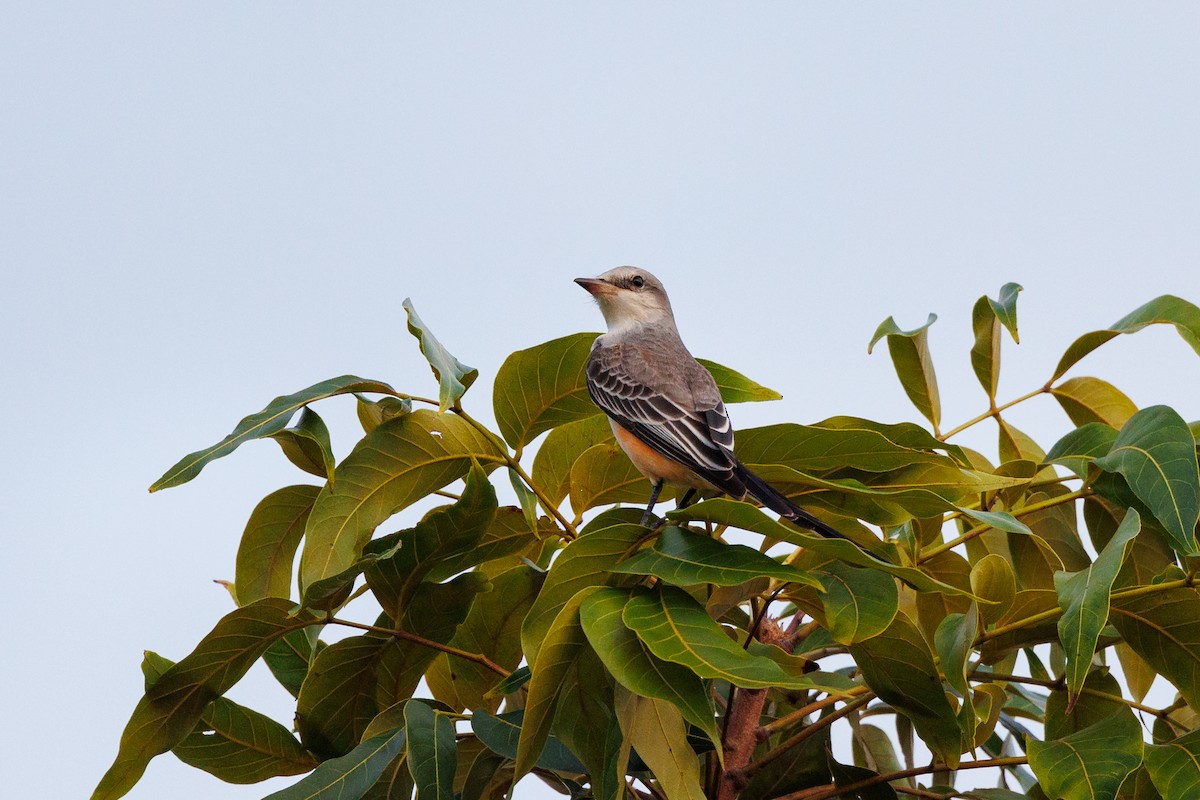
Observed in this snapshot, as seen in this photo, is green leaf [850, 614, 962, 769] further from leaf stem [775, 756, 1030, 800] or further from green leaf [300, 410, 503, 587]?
green leaf [300, 410, 503, 587]

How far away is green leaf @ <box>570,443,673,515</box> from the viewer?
9.32ft

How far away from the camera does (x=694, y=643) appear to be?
2000mm

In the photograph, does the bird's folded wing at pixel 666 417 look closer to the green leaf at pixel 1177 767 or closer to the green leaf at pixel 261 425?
the green leaf at pixel 261 425

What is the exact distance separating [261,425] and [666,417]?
3.69 ft

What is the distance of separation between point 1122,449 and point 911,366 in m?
0.84

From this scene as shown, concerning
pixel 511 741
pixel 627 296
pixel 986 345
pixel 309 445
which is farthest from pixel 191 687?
pixel 627 296

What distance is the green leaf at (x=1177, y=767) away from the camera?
221 cm

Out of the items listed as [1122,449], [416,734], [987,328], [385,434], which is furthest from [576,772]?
[987,328]

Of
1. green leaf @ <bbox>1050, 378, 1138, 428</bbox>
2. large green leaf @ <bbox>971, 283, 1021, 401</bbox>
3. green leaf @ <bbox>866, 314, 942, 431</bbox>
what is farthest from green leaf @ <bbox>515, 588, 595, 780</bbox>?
green leaf @ <bbox>1050, 378, 1138, 428</bbox>

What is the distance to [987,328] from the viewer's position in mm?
3230

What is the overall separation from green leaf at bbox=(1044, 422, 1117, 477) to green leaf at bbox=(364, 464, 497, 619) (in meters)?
1.26

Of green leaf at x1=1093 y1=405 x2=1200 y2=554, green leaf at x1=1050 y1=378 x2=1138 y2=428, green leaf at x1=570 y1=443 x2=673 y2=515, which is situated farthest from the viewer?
green leaf at x1=1050 y1=378 x2=1138 y2=428

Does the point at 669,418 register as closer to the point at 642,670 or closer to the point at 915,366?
the point at 915,366

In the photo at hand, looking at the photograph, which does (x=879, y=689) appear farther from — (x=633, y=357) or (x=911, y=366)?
(x=633, y=357)
